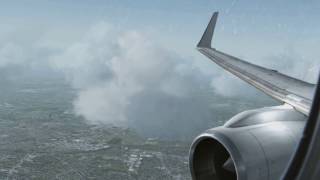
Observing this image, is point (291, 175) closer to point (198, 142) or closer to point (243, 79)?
point (198, 142)

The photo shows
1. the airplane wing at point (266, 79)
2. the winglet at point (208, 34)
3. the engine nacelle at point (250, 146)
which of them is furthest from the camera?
the winglet at point (208, 34)

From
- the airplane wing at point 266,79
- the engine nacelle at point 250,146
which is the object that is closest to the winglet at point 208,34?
the airplane wing at point 266,79

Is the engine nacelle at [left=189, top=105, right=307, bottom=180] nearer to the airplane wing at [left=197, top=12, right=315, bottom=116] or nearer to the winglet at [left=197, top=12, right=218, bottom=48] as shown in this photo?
the airplane wing at [left=197, top=12, right=315, bottom=116]

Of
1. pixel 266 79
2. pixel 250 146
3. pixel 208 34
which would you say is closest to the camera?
pixel 250 146

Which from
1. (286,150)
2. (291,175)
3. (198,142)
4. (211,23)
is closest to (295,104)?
(286,150)

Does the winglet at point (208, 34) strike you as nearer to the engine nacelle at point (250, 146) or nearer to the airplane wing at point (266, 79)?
the airplane wing at point (266, 79)

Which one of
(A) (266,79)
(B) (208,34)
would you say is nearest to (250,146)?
(A) (266,79)

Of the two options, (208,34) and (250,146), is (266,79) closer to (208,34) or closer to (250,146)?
(208,34)
